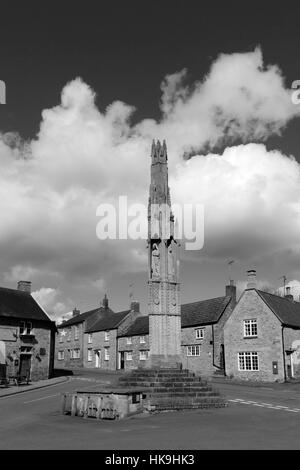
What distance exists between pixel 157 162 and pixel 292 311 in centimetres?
2428

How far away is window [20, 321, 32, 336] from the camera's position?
128 feet

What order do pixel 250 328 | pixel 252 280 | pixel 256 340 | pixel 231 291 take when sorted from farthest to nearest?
1. pixel 231 291
2. pixel 252 280
3. pixel 250 328
4. pixel 256 340

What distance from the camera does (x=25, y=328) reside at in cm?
3938

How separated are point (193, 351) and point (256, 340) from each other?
910cm

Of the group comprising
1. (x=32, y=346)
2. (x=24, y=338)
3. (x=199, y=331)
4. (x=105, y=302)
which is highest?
(x=105, y=302)

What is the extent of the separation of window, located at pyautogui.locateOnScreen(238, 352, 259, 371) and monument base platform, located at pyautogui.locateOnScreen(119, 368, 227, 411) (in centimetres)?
1965

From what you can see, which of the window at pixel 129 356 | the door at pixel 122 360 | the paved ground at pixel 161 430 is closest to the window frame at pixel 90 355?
the door at pixel 122 360

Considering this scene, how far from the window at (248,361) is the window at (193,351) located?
6505mm

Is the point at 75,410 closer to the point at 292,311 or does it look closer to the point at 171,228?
the point at 171,228

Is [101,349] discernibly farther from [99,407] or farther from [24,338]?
[99,407]

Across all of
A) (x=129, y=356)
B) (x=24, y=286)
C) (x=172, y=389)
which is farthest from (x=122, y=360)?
(x=172, y=389)

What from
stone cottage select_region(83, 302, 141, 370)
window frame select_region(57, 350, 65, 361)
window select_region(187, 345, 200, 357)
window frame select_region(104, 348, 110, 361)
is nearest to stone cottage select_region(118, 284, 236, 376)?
window select_region(187, 345, 200, 357)
